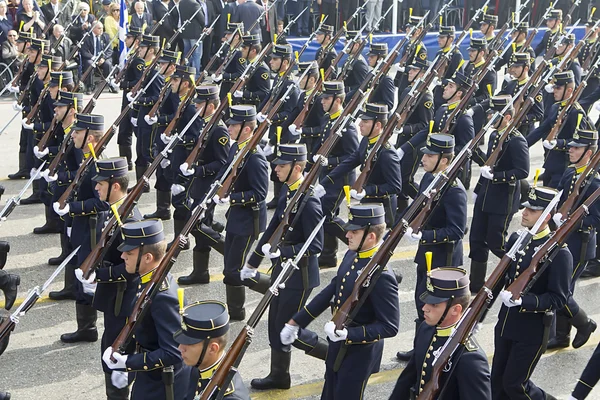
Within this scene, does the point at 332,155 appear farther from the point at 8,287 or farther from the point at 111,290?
the point at 111,290

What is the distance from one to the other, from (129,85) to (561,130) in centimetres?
562

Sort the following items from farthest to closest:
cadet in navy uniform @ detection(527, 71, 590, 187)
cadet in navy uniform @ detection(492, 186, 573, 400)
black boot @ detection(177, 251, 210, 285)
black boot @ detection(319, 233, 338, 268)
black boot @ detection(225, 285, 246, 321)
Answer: cadet in navy uniform @ detection(527, 71, 590, 187) < black boot @ detection(319, 233, 338, 268) < black boot @ detection(177, 251, 210, 285) < black boot @ detection(225, 285, 246, 321) < cadet in navy uniform @ detection(492, 186, 573, 400)

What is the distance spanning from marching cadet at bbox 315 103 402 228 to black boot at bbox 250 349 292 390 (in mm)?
1894

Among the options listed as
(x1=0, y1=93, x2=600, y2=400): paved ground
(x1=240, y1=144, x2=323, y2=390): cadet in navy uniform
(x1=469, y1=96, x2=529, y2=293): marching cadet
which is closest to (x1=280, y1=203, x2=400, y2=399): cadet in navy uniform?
(x1=240, y1=144, x2=323, y2=390): cadet in navy uniform

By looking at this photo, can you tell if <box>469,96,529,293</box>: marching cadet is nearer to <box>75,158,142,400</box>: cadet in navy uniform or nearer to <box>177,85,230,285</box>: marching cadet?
<box>177,85,230,285</box>: marching cadet

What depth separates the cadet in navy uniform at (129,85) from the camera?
37.9ft

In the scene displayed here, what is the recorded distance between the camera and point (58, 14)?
51.8 feet

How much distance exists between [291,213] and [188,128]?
292cm

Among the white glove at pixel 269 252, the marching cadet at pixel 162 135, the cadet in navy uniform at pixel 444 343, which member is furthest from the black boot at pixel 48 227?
the cadet in navy uniform at pixel 444 343

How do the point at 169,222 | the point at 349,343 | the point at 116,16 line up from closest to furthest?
the point at 349,343 → the point at 169,222 → the point at 116,16

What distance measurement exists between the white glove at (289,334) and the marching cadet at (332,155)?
2638 millimetres

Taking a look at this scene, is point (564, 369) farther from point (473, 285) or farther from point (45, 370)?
point (45, 370)

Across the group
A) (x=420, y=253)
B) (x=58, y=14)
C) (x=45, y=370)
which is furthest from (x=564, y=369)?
(x=58, y=14)

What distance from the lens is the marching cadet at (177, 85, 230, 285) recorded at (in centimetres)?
822
